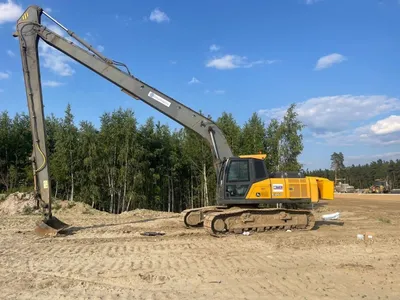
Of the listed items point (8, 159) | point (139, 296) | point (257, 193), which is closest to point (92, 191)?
point (8, 159)

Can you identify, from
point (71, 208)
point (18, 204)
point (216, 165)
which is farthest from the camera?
point (18, 204)

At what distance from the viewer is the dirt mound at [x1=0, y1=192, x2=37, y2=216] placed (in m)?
19.9

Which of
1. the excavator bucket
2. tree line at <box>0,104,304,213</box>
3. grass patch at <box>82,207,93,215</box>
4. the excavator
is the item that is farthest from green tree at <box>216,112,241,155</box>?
the excavator bucket

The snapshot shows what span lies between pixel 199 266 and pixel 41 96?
7670 mm

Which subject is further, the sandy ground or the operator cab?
the operator cab

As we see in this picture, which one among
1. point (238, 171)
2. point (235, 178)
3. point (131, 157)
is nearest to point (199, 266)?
point (235, 178)

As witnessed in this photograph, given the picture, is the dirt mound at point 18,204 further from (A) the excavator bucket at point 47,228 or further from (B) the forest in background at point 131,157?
(A) the excavator bucket at point 47,228

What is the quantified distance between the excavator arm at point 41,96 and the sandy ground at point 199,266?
2.04 m

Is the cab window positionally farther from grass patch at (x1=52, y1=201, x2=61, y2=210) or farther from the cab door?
grass patch at (x1=52, y1=201, x2=61, y2=210)

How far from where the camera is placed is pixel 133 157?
25.0 meters

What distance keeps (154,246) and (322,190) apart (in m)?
6.39

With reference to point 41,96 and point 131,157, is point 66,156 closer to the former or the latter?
point 131,157

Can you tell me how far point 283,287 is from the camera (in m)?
A: 6.02

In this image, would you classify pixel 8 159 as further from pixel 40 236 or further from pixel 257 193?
pixel 257 193
